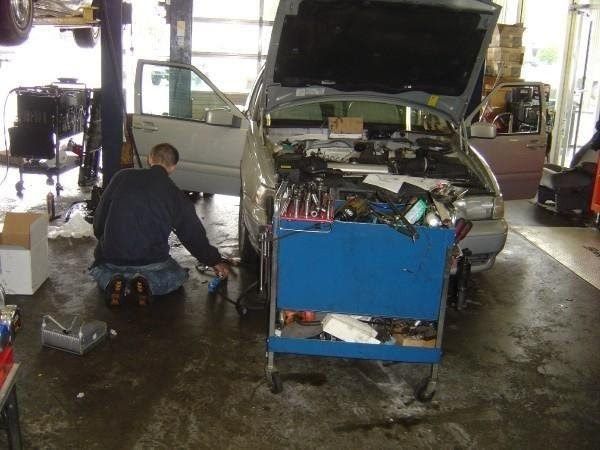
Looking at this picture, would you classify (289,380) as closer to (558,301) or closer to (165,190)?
(165,190)

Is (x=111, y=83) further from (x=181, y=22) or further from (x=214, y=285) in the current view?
(x=214, y=285)

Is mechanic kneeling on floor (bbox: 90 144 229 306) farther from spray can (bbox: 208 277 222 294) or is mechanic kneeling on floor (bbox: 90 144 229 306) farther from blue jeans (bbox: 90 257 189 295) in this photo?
spray can (bbox: 208 277 222 294)

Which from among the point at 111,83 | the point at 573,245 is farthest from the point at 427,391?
the point at 111,83

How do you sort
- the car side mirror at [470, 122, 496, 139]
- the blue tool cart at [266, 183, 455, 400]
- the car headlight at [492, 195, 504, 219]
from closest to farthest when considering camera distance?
the blue tool cart at [266, 183, 455, 400], the car headlight at [492, 195, 504, 219], the car side mirror at [470, 122, 496, 139]

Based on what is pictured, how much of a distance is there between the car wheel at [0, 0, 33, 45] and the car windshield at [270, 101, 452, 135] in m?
2.06

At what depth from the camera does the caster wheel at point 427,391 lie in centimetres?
330

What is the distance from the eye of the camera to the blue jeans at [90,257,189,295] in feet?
14.3

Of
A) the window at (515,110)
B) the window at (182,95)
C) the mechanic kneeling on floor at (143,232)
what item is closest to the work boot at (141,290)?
the mechanic kneeling on floor at (143,232)

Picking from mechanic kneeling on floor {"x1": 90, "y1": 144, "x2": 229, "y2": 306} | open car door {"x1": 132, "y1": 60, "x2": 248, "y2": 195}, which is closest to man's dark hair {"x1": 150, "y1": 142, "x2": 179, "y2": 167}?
mechanic kneeling on floor {"x1": 90, "y1": 144, "x2": 229, "y2": 306}

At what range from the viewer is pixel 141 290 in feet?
13.8

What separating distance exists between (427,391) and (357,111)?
2767mm

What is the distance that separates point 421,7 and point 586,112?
788cm

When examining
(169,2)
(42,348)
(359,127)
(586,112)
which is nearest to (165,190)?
(42,348)

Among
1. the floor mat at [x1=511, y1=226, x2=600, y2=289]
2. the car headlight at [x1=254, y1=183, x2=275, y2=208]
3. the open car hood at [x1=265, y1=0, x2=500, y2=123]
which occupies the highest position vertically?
the open car hood at [x1=265, y1=0, x2=500, y2=123]
